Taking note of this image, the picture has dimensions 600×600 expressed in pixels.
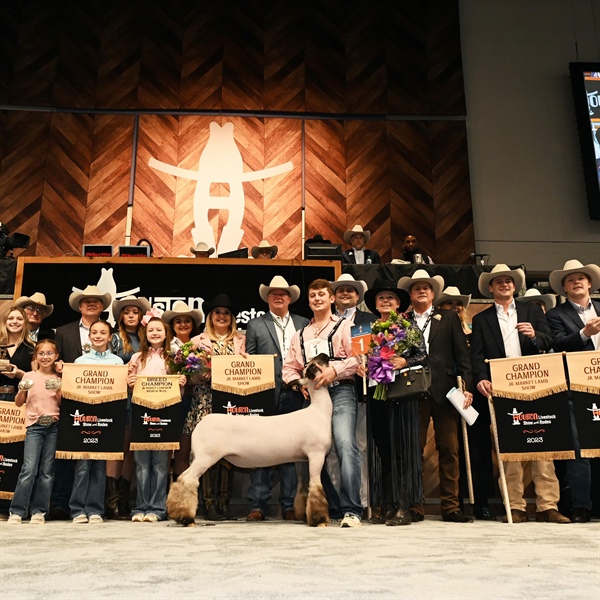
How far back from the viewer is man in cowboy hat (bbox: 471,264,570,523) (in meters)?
4.74

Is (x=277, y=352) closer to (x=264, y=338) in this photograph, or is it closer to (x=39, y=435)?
(x=264, y=338)

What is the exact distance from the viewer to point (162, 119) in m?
11.5

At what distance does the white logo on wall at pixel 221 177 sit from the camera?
10.9 metres

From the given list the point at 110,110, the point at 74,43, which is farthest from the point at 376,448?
the point at 74,43

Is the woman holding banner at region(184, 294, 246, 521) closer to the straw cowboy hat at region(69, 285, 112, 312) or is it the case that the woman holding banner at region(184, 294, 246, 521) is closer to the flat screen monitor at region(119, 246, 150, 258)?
the straw cowboy hat at region(69, 285, 112, 312)

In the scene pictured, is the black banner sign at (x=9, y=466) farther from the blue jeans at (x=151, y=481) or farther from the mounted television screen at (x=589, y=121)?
the mounted television screen at (x=589, y=121)

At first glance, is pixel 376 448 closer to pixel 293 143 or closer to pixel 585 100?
pixel 293 143

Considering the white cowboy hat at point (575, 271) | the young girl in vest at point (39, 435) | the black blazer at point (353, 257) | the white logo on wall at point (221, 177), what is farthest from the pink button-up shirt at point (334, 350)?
the white logo on wall at point (221, 177)

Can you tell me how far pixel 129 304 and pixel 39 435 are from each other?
1.46 m

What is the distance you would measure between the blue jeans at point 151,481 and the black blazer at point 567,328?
295cm

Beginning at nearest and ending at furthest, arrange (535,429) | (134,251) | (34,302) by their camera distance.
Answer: (535,429), (34,302), (134,251)

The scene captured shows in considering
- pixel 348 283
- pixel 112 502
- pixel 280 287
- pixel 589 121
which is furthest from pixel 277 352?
pixel 589 121

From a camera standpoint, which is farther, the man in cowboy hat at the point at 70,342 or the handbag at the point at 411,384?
the man in cowboy hat at the point at 70,342

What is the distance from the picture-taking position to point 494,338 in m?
5.11
